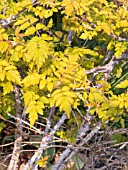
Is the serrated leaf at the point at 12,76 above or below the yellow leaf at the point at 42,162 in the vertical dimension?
above

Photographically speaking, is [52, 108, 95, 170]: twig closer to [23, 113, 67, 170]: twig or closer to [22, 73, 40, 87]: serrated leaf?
[23, 113, 67, 170]: twig

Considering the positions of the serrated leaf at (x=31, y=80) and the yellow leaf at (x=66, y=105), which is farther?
the serrated leaf at (x=31, y=80)

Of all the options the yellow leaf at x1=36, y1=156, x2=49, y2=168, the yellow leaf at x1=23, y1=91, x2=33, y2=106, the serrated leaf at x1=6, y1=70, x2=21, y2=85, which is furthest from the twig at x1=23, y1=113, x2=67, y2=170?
the serrated leaf at x1=6, y1=70, x2=21, y2=85

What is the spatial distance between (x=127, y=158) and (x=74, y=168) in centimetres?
52

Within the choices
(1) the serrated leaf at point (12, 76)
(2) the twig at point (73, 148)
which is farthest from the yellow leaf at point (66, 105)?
(2) the twig at point (73, 148)

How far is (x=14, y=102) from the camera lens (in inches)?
94.3

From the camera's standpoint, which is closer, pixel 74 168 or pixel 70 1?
pixel 70 1

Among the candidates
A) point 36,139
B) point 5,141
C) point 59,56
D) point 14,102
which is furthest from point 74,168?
point 59,56

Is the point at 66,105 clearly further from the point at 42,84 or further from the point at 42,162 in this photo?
the point at 42,162

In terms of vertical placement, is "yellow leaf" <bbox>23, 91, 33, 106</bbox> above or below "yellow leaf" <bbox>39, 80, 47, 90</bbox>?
below

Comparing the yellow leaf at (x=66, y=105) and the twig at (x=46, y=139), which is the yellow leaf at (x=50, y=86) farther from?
the twig at (x=46, y=139)

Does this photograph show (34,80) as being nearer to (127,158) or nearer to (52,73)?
(52,73)

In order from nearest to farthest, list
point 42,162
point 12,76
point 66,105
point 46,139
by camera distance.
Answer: point 66,105
point 12,76
point 42,162
point 46,139

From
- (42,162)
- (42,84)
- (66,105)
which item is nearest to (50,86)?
(42,84)
